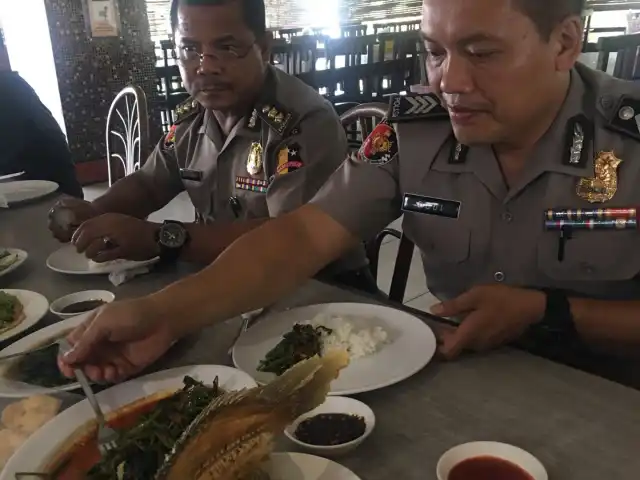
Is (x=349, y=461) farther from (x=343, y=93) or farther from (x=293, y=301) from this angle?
(x=343, y=93)

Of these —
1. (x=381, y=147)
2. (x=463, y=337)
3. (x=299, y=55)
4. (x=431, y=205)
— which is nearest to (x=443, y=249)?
(x=431, y=205)

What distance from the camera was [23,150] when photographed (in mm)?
2793

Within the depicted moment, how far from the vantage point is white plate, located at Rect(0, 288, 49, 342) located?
117 cm

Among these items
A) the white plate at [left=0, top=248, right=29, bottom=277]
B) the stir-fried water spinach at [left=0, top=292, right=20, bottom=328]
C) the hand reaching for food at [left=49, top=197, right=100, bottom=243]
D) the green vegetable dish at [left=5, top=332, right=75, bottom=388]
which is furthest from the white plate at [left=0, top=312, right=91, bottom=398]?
the hand reaching for food at [left=49, top=197, right=100, bottom=243]

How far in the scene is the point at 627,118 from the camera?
1.19m

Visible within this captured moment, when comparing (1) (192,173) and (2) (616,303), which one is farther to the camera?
(1) (192,173)

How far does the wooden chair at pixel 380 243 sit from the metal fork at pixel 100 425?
0.81 metres

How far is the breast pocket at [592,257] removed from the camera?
1.20 metres

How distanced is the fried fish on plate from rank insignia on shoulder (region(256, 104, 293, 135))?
1.18 metres

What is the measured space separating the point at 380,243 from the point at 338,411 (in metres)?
1.14

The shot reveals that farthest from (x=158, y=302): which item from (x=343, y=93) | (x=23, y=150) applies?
(x=343, y=93)

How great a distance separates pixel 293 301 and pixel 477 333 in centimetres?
41

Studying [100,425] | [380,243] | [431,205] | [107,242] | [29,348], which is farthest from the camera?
[380,243]

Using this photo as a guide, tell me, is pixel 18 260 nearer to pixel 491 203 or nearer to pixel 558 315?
pixel 491 203
